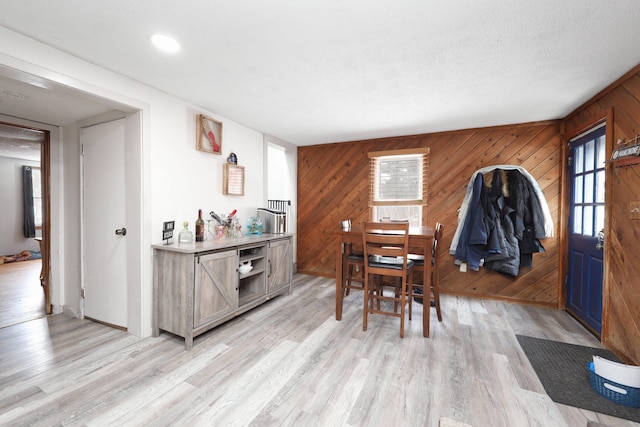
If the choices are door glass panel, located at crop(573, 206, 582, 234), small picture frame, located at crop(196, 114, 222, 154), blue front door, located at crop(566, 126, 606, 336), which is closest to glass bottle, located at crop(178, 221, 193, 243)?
small picture frame, located at crop(196, 114, 222, 154)

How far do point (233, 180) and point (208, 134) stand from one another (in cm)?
63

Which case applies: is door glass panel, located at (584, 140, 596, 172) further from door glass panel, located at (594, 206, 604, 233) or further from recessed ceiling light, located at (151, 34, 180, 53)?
recessed ceiling light, located at (151, 34, 180, 53)

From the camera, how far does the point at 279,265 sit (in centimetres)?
346

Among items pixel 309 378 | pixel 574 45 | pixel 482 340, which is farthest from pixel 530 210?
pixel 309 378

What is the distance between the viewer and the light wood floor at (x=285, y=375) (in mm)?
1548

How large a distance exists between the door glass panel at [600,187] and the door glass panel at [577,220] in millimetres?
388

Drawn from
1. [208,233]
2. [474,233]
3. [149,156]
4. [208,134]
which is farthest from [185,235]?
[474,233]

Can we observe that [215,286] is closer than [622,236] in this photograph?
No

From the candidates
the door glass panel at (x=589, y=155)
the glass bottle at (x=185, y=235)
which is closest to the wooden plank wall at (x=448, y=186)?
the door glass panel at (x=589, y=155)

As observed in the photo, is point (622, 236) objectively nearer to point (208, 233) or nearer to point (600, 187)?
point (600, 187)

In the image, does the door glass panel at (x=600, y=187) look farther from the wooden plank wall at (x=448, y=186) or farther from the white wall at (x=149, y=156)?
the white wall at (x=149, y=156)

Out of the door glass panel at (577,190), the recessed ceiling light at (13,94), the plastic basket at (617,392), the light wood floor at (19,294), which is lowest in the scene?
the light wood floor at (19,294)

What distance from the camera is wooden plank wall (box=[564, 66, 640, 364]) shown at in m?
2.06

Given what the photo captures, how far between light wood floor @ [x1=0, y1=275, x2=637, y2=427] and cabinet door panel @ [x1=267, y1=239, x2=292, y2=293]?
→ 1.74ft
